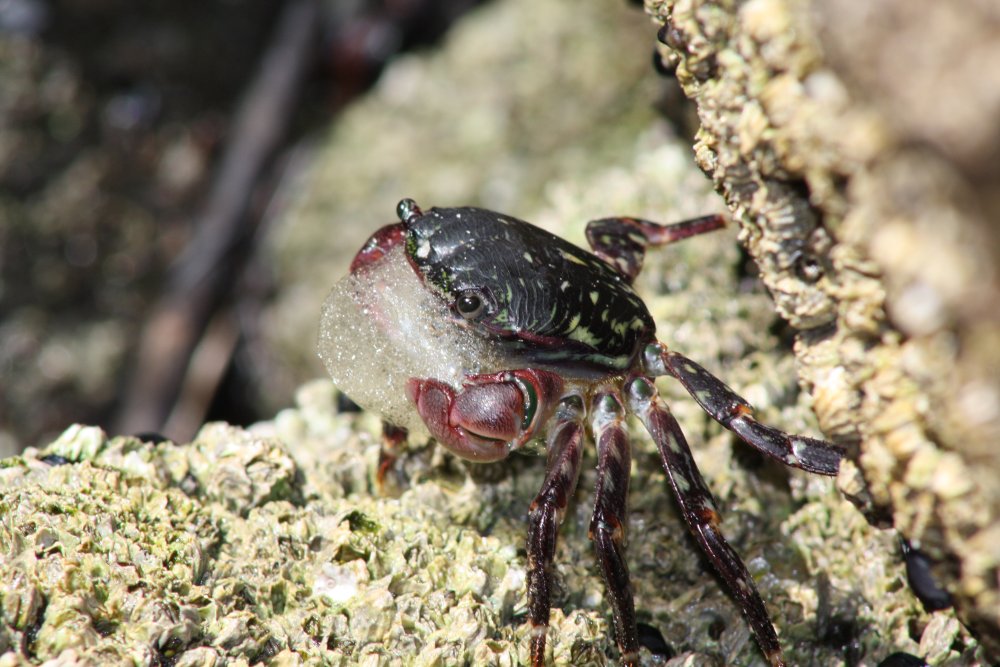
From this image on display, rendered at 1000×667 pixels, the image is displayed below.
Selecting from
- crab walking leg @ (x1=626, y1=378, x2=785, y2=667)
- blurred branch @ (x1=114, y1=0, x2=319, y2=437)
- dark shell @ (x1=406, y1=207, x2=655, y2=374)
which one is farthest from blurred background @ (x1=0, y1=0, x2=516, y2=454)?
crab walking leg @ (x1=626, y1=378, x2=785, y2=667)

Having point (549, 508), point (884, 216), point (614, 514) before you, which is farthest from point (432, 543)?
point (884, 216)

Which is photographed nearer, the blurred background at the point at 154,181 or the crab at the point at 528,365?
the crab at the point at 528,365

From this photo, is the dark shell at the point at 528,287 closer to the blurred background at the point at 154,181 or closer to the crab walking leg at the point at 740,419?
the crab walking leg at the point at 740,419

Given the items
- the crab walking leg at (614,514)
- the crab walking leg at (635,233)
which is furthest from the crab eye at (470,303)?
the crab walking leg at (635,233)

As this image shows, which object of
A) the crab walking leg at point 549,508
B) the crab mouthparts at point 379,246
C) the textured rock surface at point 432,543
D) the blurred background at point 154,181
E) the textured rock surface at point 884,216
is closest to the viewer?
the textured rock surface at point 884,216

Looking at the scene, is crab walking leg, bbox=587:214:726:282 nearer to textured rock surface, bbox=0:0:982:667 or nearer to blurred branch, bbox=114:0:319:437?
textured rock surface, bbox=0:0:982:667

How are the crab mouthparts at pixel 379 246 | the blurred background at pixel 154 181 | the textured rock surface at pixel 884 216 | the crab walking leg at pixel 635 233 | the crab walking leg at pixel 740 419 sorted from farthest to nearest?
the blurred background at pixel 154 181, the crab walking leg at pixel 635 233, the crab mouthparts at pixel 379 246, the crab walking leg at pixel 740 419, the textured rock surface at pixel 884 216
